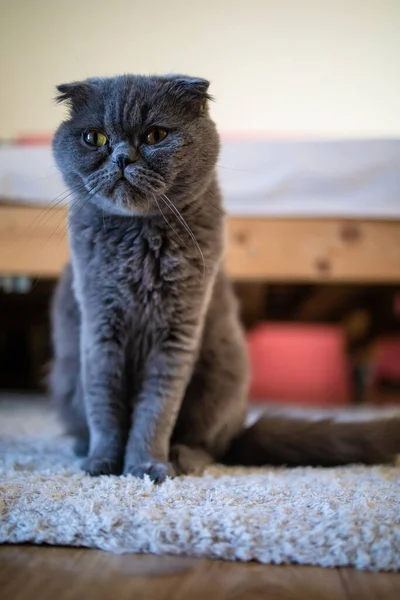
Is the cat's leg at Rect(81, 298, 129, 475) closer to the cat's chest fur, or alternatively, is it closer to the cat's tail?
the cat's chest fur

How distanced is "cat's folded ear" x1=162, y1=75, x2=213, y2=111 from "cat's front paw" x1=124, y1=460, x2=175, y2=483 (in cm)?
62

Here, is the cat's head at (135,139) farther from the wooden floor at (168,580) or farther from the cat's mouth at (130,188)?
the wooden floor at (168,580)

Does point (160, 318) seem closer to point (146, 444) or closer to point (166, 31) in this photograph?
point (146, 444)

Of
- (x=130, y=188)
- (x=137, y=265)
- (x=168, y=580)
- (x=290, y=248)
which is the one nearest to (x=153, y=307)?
(x=137, y=265)

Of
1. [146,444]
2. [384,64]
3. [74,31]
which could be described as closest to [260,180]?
[384,64]

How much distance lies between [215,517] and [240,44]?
2.36 feet

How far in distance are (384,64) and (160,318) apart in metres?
0.57

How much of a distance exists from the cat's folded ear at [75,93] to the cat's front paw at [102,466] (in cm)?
61

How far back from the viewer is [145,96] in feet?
3.00

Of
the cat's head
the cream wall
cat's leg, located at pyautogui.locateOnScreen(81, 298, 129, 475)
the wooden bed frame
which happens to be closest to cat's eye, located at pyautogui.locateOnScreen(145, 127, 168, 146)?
the cat's head

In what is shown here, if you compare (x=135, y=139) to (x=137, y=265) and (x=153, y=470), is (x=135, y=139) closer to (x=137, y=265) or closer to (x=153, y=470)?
(x=137, y=265)

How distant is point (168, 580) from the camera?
0.62m

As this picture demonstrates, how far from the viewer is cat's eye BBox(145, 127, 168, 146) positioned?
0.90 metres

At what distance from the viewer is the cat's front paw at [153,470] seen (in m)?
0.90
